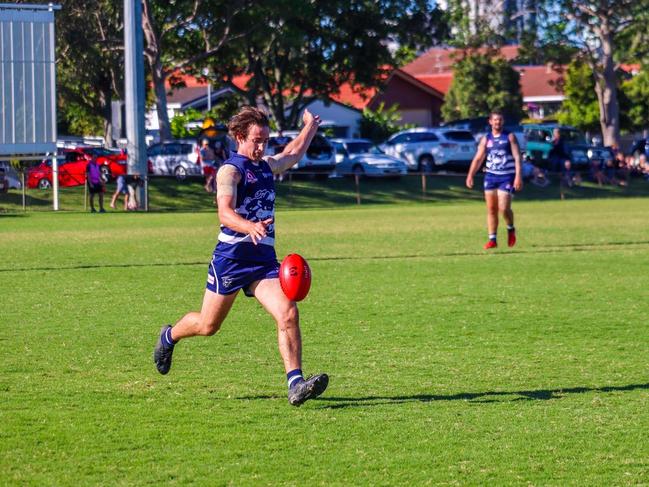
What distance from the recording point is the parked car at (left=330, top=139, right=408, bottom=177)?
45000 mm

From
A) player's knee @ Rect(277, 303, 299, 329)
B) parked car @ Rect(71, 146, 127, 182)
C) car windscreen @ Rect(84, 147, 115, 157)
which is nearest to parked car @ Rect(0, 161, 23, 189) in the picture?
parked car @ Rect(71, 146, 127, 182)

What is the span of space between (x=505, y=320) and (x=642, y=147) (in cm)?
4007

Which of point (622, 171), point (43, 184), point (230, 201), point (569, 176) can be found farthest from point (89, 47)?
point (230, 201)

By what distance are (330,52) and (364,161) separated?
396 inches

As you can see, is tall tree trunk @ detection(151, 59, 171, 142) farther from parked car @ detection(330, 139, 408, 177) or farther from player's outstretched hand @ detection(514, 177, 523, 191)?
player's outstretched hand @ detection(514, 177, 523, 191)

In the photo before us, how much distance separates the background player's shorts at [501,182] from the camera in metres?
18.7

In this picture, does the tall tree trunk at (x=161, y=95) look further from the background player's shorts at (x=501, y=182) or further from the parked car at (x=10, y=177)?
the background player's shorts at (x=501, y=182)

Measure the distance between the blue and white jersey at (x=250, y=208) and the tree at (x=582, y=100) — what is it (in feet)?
217

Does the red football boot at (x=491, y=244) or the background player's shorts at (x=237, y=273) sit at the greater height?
the background player's shorts at (x=237, y=273)

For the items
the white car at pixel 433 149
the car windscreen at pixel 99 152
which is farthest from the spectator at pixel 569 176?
the car windscreen at pixel 99 152

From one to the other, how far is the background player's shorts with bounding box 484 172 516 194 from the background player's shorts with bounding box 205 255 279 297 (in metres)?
11.1

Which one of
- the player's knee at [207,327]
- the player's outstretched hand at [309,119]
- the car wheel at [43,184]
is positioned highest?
the player's outstretched hand at [309,119]

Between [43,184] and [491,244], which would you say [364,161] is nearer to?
[43,184]

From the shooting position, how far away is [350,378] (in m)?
8.80
